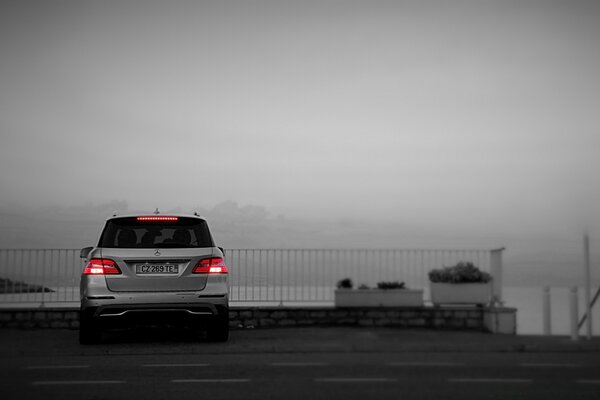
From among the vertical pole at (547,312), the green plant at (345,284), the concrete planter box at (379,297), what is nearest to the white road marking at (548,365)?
→ the vertical pole at (547,312)

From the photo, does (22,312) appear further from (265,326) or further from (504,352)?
(504,352)

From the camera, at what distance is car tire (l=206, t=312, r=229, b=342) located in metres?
12.5

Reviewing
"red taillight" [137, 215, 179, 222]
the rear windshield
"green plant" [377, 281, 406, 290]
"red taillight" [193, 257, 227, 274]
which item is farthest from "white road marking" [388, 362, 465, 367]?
"green plant" [377, 281, 406, 290]

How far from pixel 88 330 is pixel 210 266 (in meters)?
2.19

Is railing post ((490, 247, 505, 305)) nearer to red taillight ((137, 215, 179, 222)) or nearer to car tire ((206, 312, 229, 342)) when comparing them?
car tire ((206, 312, 229, 342))

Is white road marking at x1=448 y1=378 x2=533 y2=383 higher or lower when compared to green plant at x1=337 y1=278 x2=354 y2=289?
lower

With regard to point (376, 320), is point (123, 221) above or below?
above

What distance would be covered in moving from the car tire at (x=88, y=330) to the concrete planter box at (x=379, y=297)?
5523 millimetres

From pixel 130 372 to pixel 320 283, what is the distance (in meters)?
7.95

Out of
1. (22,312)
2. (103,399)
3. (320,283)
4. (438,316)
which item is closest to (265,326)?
(320,283)

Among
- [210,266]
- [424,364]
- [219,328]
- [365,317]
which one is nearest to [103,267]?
[210,266]

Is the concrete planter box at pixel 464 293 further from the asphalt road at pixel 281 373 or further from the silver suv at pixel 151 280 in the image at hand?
the silver suv at pixel 151 280

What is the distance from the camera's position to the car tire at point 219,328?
1248 centimetres

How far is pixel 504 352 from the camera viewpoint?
1248 centimetres
